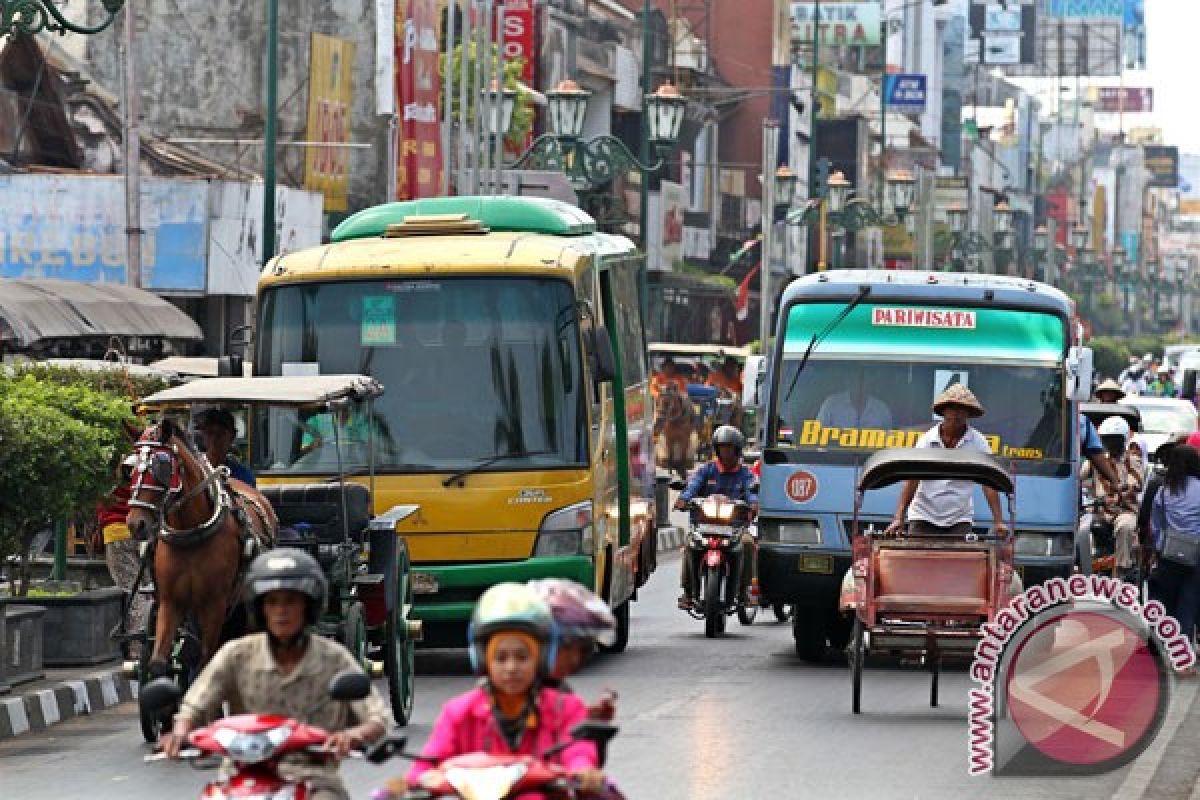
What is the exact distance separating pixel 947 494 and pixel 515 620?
949cm

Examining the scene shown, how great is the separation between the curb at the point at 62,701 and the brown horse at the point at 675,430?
21.9 metres

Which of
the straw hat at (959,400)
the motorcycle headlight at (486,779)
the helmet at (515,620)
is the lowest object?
the motorcycle headlight at (486,779)

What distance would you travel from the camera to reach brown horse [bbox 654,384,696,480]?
3794 centimetres

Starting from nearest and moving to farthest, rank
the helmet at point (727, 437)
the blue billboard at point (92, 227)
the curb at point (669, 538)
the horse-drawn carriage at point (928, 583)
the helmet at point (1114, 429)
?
1. the horse-drawn carriage at point (928, 583)
2. the helmet at point (727, 437)
3. the helmet at point (1114, 429)
4. the curb at point (669, 538)
5. the blue billboard at point (92, 227)

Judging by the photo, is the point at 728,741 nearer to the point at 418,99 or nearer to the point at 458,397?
the point at 458,397

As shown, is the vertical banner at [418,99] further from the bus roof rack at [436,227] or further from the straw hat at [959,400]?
the straw hat at [959,400]

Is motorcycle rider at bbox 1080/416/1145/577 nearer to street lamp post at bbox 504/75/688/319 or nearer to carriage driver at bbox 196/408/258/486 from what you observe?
carriage driver at bbox 196/408/258/486

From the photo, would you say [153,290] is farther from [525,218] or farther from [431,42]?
[525,218]

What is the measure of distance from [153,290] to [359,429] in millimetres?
23878

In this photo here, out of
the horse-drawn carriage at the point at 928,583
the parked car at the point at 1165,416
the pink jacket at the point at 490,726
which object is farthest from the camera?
the parked car at the point at 1165,416

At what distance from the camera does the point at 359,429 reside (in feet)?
55.7

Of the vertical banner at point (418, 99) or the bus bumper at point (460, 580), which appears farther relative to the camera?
the vertical banner at point (418, 99)

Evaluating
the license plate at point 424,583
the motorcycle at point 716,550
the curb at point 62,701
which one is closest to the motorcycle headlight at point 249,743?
the curb at point 62,701

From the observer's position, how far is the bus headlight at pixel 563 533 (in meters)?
17.0
